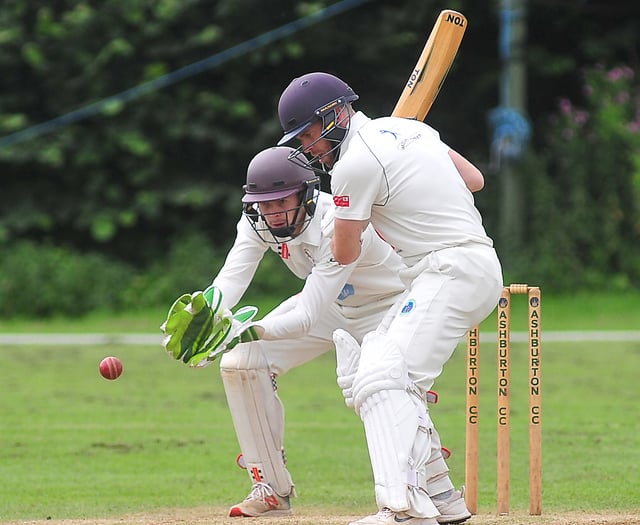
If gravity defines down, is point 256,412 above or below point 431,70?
below

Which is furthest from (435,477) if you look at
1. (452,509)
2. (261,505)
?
(261,505)

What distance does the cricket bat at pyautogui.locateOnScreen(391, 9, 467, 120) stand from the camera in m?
4.52

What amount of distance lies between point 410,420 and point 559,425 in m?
2.91

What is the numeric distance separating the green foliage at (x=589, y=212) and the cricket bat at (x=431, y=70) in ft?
23.7

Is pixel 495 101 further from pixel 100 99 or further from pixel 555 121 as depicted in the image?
pixel 100 99

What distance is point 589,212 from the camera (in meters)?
11.9

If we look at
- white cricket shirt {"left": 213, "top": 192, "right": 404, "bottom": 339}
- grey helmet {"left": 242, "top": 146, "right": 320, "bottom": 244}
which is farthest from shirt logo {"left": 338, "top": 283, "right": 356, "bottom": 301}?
grey helmet {"left": 242, "top": 146, "right": 320, "bottom": 244}

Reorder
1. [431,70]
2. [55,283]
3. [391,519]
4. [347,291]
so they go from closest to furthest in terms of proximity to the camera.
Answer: [391,519] → [347,291] → [431,70] → [55,283]

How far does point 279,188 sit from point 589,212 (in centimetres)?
832

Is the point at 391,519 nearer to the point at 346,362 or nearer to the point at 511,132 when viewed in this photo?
the point at 346,362

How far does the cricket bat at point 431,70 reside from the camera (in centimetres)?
452

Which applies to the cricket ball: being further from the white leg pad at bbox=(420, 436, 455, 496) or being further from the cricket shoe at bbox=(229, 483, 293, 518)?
the white leg pad at bbox=(420, 436, 455, 496)

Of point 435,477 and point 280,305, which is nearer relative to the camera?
point 435,477

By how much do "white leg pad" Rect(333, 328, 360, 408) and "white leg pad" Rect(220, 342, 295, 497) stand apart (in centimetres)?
61
